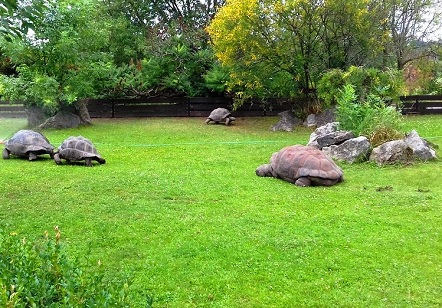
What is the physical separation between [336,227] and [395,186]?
232cm

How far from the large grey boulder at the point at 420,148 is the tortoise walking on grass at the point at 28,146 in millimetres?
6682

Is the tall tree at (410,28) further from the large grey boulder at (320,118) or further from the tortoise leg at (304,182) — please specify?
the tortoise leg at (304,182)

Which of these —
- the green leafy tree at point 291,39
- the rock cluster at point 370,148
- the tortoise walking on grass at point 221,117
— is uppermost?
the green leafy tree at point 291,39

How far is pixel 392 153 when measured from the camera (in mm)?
8031

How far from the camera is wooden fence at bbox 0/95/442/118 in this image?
16828mm

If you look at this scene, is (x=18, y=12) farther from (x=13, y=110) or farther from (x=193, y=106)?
(x=193, y=106)

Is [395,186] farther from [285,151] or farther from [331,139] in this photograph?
[331,139]

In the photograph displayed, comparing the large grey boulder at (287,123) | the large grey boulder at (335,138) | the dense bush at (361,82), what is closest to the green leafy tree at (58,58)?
the large grey boulder at (287,123)

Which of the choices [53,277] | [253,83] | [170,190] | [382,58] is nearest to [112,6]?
[253,83]

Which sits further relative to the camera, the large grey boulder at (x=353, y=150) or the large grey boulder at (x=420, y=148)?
the large grey boulder at (x=353, y=150)

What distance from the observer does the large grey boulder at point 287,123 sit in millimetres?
13977

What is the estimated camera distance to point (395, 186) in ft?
21.9

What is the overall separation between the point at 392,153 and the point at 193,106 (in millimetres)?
10199

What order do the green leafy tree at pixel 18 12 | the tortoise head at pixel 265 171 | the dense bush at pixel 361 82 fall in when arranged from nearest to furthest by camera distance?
the green leafy tree at pixel 18 12
the tortoise head at pixel 265 171
the dense bush at pixel 361 82
